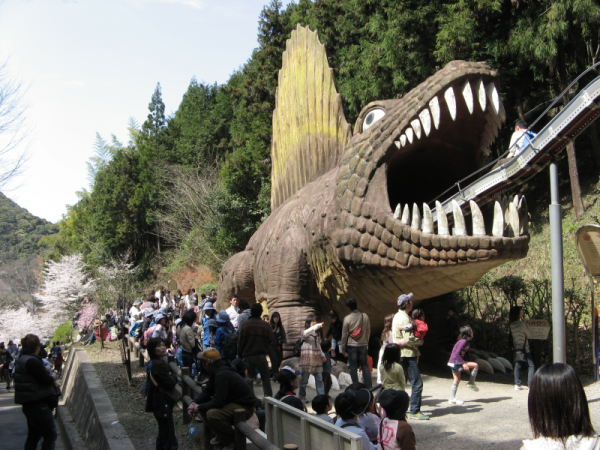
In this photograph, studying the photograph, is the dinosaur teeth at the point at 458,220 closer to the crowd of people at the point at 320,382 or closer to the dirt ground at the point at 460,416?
the crowd of people at the point at 320,382

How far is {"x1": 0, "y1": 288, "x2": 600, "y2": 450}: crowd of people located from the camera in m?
1.71

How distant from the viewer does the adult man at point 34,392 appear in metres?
4.91

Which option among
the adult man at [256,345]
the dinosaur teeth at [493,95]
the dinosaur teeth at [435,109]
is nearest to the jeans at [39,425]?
the adult man at [256,345]

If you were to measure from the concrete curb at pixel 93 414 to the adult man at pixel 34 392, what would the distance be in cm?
66

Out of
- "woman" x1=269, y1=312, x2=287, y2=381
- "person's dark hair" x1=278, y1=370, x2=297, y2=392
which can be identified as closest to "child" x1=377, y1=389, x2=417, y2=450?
"person's dark hair" x1=278, y1=370, x2=297, y2=392

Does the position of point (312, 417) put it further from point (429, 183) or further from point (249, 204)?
point (249, 204)

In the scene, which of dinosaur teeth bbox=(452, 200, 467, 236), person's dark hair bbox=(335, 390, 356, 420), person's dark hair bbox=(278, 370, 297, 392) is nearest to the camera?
person's dark hair bbox=(335, 390, 356, 420)

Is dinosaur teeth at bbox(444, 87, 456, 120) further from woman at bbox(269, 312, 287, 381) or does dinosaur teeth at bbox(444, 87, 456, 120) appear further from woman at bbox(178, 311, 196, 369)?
woman at bbox(178, 311, 196, 369)

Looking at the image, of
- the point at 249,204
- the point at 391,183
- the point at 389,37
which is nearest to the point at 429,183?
the point at 391,183

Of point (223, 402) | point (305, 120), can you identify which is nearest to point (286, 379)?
point (223, 402)

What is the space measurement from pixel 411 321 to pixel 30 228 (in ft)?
266

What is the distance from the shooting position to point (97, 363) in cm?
1122

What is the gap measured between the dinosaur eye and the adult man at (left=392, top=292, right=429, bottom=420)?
2.15 metres

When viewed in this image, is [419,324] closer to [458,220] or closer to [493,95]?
[458,220]
